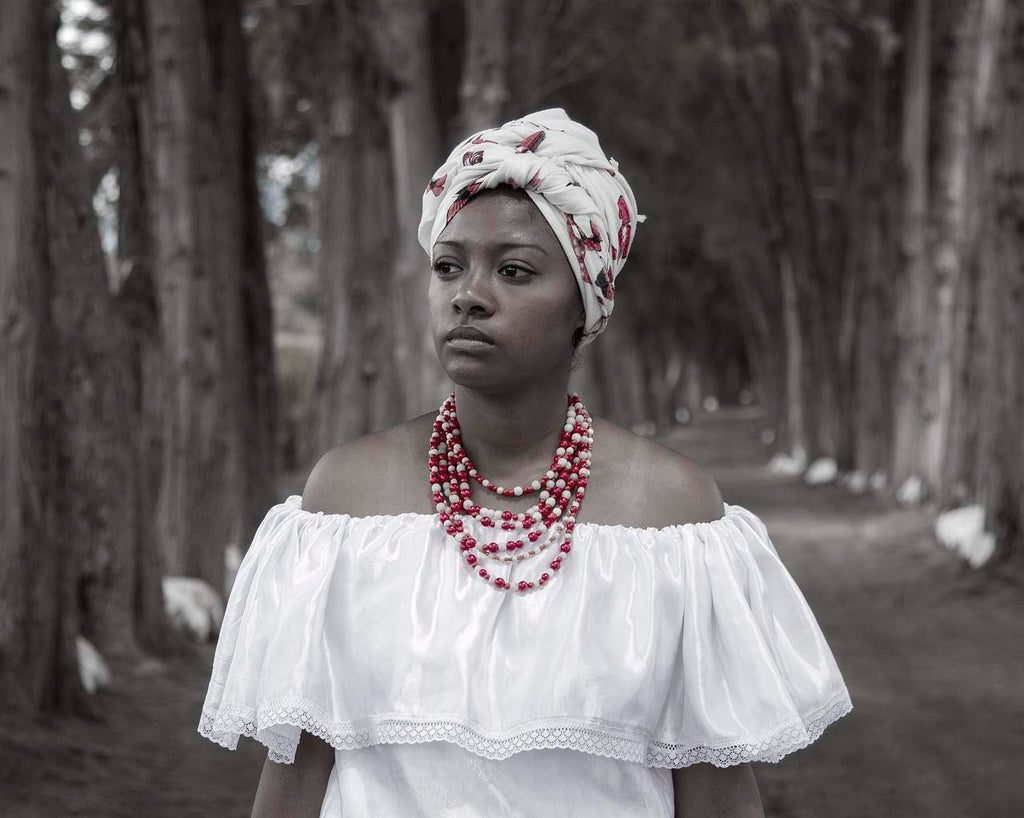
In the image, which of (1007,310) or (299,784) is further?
(1007,310)


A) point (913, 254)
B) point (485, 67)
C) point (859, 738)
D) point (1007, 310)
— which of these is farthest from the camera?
Answer: point (913, 254)

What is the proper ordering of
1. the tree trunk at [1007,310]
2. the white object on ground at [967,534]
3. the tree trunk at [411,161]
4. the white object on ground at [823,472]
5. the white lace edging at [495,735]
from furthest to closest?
the white object on ground at [823,472], the tree trunk at [411,161], the white object on ground at [967,534], the tree trunk at [1007,310], the white lace edging at [495,735]

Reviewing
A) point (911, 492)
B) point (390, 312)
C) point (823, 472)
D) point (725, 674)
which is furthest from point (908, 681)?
point (823, 472)

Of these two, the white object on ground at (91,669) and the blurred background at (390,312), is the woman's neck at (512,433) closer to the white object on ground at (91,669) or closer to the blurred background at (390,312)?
the blurred background at (390,312)

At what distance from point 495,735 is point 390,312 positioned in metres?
9.68

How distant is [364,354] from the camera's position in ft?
37.4

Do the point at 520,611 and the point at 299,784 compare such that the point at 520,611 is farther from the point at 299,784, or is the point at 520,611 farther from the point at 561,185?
the point at 561,185

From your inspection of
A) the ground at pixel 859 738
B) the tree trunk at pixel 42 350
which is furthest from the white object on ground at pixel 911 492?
the tree trunk at pixel 42 350

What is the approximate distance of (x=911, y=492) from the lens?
17312mm

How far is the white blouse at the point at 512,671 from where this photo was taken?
2.32m

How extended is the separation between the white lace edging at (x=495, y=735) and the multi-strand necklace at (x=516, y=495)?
0.23 m

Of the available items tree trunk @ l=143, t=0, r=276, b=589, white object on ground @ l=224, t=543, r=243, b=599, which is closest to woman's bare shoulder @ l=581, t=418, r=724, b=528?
tree trunk @ l=143, t=0, r=276, b=589

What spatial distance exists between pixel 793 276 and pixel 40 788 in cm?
1840

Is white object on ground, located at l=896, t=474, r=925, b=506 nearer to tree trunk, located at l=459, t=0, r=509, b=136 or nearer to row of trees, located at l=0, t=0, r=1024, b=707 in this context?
row of trees, located at l=0, t=0, r=1024, b=707
